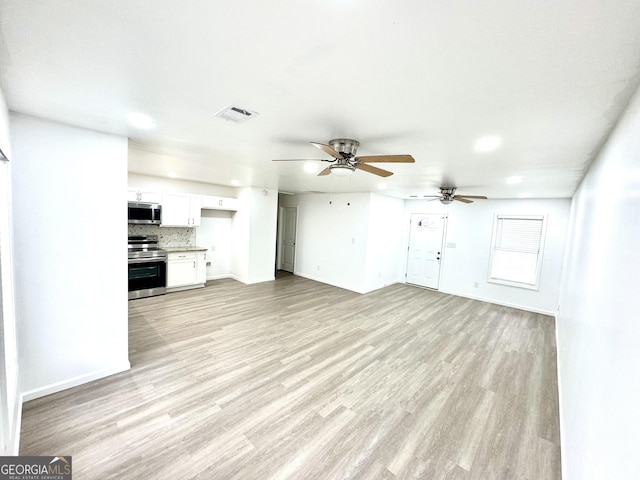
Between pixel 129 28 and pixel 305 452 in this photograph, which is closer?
pixel 129 28

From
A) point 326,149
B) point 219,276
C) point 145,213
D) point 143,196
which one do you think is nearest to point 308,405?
point 326,149

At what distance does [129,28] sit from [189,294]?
5.10 m

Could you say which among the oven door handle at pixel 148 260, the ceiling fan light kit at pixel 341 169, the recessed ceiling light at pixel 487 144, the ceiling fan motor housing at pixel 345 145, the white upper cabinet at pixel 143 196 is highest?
the recessed ceiling light at pixel 487 144

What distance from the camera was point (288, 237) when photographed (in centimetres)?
805

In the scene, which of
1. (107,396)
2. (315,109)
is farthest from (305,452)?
(315,109)

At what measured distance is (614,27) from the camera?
2.93ft

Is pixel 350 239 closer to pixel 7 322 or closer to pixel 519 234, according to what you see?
pixel 519 234

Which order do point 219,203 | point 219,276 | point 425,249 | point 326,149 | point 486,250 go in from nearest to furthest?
1. point 326,149
2. point 486,250
3. point 219,203
4. point 219,276
5. point 425,249

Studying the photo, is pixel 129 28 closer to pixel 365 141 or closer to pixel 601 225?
pixel 365 141

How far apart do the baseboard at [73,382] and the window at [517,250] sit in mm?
6801

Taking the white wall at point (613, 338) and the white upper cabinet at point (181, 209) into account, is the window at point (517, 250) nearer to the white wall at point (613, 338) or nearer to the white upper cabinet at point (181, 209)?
the white wall at point (613, 338)

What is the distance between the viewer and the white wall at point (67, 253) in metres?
2.13

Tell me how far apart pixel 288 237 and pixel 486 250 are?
17.3 feet
